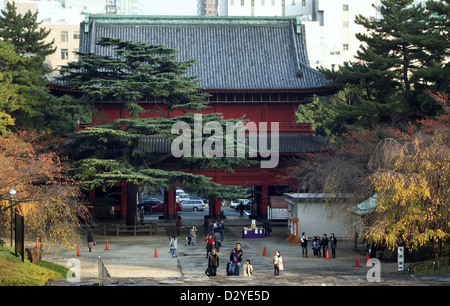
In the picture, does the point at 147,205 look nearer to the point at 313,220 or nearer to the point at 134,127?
the point at 134,127

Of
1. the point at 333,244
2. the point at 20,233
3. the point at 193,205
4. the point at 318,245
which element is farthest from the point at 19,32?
the point at 333,244

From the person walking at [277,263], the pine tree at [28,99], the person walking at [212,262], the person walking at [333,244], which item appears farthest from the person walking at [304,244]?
the pine tree at [28,99]

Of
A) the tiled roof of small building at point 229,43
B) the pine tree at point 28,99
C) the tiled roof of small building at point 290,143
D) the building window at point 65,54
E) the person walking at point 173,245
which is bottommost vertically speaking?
the person walking at point 173,245

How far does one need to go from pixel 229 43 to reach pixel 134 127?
16865 mm

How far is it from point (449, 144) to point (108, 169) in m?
22.4

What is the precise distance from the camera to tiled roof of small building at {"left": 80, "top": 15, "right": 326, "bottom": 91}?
5350 centimetres

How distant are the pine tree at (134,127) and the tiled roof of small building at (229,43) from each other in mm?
9456

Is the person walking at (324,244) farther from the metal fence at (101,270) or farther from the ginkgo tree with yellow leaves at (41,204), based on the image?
the ginkgo tree with yellow leaves at (41,204)

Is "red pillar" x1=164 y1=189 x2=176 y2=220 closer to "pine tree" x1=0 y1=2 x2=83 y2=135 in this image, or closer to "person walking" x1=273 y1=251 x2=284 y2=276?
"pine tree" x1=0 y1=2 x2=83 y2=135

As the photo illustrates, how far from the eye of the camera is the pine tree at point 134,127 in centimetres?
4122

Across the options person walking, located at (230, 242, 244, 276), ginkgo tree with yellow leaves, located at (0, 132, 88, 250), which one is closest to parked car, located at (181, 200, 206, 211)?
ginkgo tree with yellow leaves, located at (0, 132, 88, 250)

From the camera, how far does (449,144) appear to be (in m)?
29.9

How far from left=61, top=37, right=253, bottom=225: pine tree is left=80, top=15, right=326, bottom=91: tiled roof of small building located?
9.46 metres

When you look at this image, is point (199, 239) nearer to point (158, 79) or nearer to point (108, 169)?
point (108, 169)
